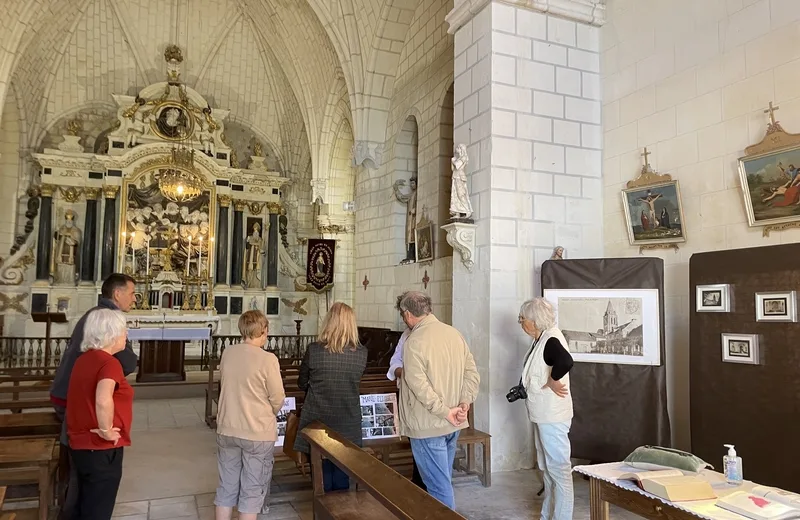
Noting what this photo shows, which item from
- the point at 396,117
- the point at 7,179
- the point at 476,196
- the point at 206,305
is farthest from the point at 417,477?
the point at 7,179

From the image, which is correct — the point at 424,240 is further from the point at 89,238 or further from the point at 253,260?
the point at 89,238

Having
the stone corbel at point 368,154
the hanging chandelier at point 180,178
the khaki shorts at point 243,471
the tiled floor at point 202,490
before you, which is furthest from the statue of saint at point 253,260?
the khaki shorts at point 243,471

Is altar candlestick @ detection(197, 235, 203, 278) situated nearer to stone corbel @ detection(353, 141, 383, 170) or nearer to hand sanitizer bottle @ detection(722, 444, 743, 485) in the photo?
stone corbel @ detection(353, 141, 383, 170)

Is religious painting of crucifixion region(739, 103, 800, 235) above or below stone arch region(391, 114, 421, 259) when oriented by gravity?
below

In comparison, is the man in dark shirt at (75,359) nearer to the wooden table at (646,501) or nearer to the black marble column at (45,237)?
the wooden table at (646,501)

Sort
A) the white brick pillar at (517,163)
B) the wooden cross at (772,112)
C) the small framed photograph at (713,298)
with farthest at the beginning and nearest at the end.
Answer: the white brick pillar at (517,163) → the wooden cross at (772,112) → the small framed photograph at (713,298)

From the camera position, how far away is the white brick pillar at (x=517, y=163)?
5316mm

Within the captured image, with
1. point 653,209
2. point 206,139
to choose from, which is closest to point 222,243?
point 206,139

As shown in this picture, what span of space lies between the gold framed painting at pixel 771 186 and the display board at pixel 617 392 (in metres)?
0.78

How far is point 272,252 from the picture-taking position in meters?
15.2

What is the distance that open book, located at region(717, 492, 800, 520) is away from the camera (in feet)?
7.13

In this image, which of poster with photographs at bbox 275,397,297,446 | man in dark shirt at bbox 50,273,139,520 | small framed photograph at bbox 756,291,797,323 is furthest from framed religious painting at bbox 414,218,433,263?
man in dark shirt at bbox 50,273,139,520

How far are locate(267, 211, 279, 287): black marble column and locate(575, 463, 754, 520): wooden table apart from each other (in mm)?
12970

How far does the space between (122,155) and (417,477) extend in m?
12.5
